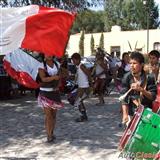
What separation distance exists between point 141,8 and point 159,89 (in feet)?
258

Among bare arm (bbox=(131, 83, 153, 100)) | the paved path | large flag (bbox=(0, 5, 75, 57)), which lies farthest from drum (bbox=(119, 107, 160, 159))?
large flag (bbox=(0, 5, 75, 57))

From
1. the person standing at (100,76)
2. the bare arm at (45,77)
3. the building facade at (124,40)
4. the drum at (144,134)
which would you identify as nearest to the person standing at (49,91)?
the bare arm at (45,77)

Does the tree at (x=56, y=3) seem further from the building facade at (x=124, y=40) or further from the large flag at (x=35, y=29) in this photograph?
the building facade at (x=124, y=40)

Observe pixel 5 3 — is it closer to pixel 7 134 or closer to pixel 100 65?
pixel 100 65

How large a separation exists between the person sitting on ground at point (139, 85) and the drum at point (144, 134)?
1.25ft

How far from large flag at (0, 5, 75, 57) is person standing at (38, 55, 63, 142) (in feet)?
3.34

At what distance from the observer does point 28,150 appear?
820 centimetres

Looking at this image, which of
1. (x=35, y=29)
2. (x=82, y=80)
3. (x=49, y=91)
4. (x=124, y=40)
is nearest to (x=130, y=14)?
(x=124, y=40)

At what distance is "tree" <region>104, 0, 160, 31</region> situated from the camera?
83.8 meters

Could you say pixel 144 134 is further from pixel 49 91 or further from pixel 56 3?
pixel 56 3

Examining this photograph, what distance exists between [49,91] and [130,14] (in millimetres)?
80578

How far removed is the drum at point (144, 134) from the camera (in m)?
5.36

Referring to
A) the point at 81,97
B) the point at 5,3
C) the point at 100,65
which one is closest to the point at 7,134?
the point at 81,97

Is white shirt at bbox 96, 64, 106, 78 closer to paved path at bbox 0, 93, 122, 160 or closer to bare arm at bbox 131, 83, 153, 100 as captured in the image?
paved path at bbox 0, 93, 122, 160
